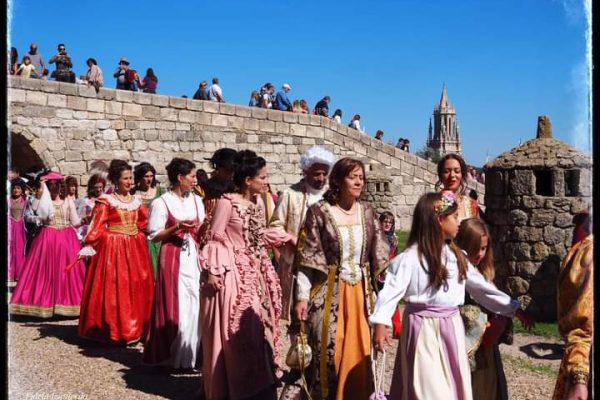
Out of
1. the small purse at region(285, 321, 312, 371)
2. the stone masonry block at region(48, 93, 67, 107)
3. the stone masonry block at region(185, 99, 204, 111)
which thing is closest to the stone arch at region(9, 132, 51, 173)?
the stone masonry block at region(48, 93, 67, 107)

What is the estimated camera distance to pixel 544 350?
25.2 ft

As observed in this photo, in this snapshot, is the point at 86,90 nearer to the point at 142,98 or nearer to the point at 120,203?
→ the point at 142,98

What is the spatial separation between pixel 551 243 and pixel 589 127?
269 inches

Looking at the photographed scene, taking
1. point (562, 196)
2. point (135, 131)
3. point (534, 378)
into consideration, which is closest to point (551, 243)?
point (562, 196)

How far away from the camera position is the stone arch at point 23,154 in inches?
634

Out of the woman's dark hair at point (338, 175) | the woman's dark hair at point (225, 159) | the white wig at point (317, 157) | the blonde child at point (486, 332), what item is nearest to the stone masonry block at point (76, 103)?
the woman's dark hair at point (225, 159)

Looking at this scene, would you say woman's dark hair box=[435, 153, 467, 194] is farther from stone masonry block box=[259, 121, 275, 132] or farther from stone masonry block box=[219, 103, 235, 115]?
stone masonry block box=[259, 121, 275, 132]

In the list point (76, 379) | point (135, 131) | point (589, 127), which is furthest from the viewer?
point (135, 131)

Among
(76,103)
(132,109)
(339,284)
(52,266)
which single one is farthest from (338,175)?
(132,109)

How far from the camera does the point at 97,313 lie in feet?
23.6

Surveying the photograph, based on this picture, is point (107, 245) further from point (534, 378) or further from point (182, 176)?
point (534, 378)

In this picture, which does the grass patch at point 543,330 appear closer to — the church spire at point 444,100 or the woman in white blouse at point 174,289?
the woman in white blouse at point 174,289

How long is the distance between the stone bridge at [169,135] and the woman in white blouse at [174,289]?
8.50 metres

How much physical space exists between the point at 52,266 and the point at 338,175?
524 cm
